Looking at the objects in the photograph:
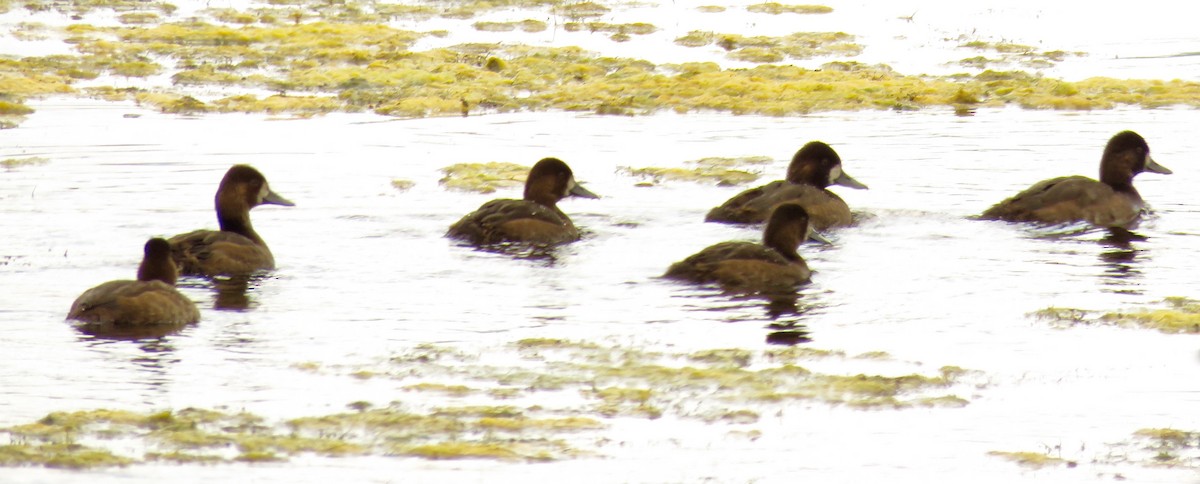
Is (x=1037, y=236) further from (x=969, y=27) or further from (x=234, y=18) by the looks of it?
(x=234, y=18)

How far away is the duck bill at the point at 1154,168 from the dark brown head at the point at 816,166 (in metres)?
2.79

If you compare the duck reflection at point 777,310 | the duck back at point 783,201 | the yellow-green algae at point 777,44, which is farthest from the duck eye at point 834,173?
the yellow-green algae at point 777,44

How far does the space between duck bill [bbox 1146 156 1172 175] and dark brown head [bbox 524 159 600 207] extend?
545cm

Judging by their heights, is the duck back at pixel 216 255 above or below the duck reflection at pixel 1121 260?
above

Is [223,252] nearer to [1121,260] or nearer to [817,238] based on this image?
[817,238]

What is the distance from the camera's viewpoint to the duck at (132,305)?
11859mm

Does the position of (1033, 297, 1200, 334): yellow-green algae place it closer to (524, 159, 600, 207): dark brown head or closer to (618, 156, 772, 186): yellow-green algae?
(524, 159, 600, 207): dark brown head

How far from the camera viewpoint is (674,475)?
8.84 meters

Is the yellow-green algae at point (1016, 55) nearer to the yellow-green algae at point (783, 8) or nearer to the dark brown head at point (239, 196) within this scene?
the yellow-green algae at point (783, 8)

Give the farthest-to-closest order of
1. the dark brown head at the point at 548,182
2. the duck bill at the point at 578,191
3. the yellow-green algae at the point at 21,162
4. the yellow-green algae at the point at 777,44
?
the yellow-green algae at the point at 777,44
the yellow-green algae at the point at 21,162
the duck bill at the point at 578,191
the dark brown head at the point at 548,182

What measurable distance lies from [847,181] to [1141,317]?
5369 mm

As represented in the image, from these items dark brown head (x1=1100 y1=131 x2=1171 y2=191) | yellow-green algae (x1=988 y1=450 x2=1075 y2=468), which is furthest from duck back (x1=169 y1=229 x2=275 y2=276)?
dark brown head (x1=1100 y1=131 x2=1171 y2=191)

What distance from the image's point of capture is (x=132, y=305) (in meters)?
11.9

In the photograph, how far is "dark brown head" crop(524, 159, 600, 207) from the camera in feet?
54.2
